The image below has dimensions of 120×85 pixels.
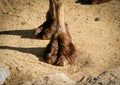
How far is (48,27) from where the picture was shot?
583 centimetres

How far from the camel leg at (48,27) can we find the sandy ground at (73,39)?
150mm

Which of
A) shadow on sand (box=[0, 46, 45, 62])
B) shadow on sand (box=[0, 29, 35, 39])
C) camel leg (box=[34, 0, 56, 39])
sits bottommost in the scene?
shadow on sand (box=[0, 46, 45, 62])

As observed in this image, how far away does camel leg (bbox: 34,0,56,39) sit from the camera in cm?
575

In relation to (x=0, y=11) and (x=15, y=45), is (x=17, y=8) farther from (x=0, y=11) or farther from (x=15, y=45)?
(x=15, y=45)

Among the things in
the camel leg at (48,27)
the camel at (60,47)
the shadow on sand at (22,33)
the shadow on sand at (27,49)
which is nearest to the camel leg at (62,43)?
the camel at (60,47)

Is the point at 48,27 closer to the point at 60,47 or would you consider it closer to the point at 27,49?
the point at 27,49

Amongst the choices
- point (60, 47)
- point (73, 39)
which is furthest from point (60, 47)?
point (73, 39)

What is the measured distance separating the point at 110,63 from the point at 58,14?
1.05 m

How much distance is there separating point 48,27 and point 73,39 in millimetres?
486

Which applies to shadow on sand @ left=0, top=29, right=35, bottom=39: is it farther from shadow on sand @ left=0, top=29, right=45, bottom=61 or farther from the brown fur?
the brown fur

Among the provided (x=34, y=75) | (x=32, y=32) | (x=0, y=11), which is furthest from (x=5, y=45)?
(x=0, y=11)

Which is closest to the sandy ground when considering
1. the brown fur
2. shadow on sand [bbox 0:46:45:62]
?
shadow on sand [bbox 0:46:45:62]

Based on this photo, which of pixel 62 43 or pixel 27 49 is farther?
pixel 27 49

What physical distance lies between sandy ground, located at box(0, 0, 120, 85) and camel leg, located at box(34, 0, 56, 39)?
150 mm
